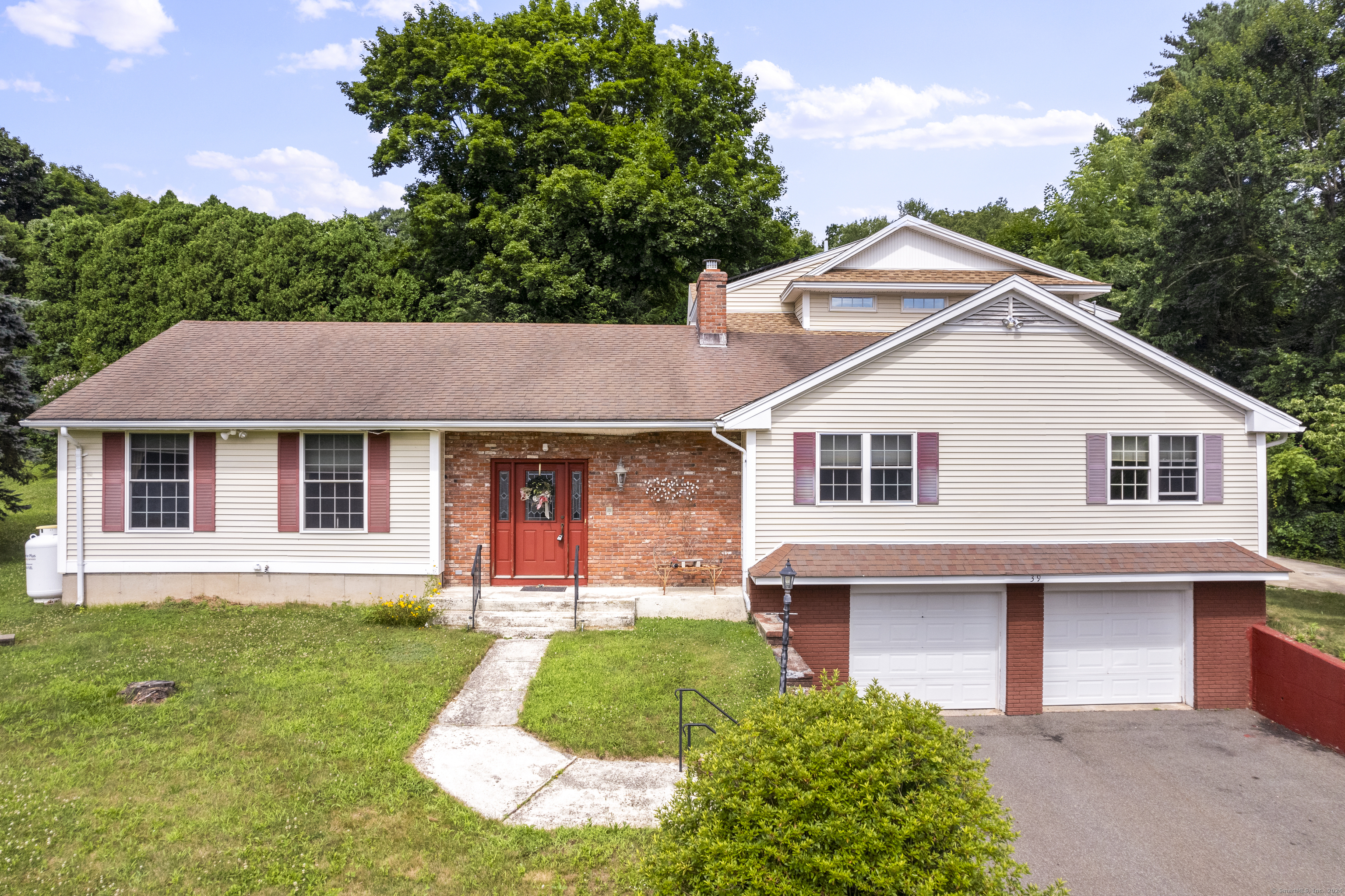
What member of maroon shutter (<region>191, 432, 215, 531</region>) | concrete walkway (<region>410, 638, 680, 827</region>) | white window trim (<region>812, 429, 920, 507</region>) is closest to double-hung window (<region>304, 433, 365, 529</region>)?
maroon shutter (<region>191, 432, 215, 531</region>)

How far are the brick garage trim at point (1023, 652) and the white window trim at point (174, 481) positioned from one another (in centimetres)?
1308

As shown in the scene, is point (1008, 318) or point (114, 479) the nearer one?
point (1008, 318)

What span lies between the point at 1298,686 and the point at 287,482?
15518 millimetres

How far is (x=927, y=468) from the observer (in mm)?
11125

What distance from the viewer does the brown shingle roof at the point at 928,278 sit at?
16953 mm

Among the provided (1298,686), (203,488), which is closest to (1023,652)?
(1298,686)

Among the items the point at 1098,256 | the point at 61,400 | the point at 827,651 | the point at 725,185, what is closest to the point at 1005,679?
the point at 827,651

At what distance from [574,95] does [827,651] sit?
81.3 feet

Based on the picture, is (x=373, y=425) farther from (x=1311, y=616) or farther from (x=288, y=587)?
(x=1311, y=616)

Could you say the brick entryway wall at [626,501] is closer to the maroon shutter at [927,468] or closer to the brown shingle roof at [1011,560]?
the brown shingle roof at [1011,560]

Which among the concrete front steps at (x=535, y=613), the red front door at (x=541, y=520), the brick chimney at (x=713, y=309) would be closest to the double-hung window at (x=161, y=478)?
the concrete front steps at (x=535, y=613)

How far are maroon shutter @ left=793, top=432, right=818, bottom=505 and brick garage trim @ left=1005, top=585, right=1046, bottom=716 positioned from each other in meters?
3.31

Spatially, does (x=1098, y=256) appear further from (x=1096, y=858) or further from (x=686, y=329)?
(x=1096, y=858)

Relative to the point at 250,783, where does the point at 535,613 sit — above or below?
above
